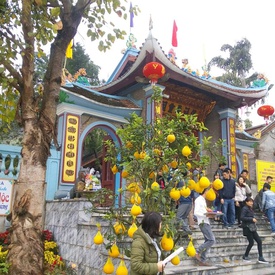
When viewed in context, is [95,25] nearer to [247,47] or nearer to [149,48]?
[149,48]

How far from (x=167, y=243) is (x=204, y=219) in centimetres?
285

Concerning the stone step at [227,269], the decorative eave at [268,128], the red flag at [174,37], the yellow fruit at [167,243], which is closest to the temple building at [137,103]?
the red flag at [174,37]

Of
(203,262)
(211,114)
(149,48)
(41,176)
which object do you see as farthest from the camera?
(211,114)

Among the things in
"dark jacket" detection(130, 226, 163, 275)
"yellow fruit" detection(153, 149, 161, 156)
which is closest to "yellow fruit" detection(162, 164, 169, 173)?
"yellow fruit" detection(153, 149, 161, 156)

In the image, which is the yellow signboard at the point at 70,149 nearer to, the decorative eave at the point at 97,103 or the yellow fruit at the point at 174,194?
the decorative eave at the point at 97,103

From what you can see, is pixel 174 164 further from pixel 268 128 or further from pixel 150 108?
pixel 268 128

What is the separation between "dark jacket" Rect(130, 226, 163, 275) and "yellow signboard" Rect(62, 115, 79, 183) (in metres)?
5.99

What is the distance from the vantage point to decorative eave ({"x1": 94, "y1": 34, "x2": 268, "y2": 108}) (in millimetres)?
9383

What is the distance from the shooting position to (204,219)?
562 cm

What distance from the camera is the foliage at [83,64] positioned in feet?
68.4

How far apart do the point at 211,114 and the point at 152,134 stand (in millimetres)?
9520

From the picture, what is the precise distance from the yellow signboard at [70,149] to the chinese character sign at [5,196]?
1.83 meters

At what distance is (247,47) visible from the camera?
26.4 m

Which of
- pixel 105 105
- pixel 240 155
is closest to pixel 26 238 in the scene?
pixel 105 105
